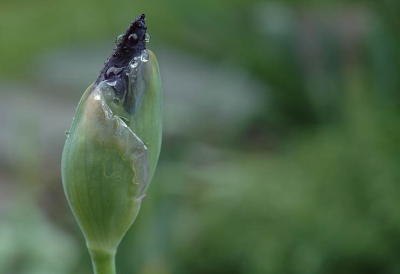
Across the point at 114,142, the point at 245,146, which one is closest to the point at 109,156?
the point at 114,142

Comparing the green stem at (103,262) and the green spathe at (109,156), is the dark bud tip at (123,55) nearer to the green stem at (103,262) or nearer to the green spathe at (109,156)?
the green spathe at (109,156)

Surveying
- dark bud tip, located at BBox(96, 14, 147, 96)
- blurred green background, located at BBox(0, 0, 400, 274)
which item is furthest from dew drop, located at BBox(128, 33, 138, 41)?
blurred green background, located at BBox(0, 0, 400, 274)

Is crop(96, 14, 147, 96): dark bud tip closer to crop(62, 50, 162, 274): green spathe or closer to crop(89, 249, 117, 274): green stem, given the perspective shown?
crop(62, 50, 162, 274): green spathe

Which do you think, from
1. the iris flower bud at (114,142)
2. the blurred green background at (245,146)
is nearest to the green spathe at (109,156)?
the iris flower bud at (114,142)

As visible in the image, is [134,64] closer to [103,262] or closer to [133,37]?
[133,37]

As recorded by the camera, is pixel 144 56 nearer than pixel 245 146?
Yes

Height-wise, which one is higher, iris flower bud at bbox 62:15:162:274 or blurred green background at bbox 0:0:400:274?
iris flower bud at bbox 62:15:162:274

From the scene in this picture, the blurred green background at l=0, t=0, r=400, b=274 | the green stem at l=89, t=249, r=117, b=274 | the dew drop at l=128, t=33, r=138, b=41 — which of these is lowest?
the blurred green background at l=0, t=0, r=400, b=274
